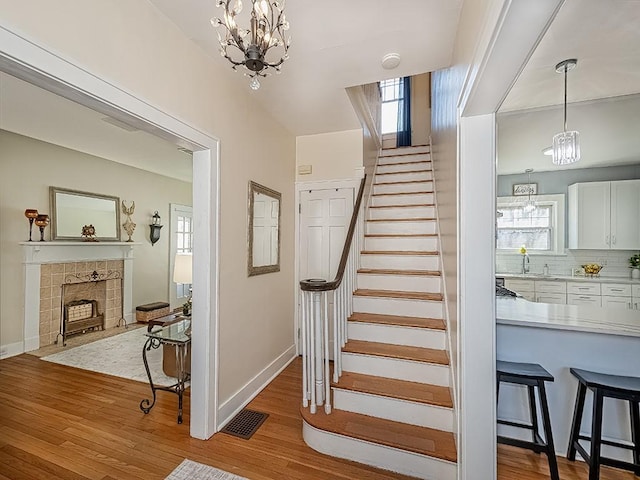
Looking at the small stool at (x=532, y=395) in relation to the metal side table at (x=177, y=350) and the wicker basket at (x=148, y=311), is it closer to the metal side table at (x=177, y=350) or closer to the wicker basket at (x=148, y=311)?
the metal side table at (x=177, y=350)

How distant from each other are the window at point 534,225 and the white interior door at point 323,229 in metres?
3.14

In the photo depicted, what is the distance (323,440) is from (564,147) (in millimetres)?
2954

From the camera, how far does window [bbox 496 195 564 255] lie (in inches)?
185

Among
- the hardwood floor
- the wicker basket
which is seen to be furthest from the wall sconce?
the hardwood floor

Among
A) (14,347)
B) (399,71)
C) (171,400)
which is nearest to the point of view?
(399,71)

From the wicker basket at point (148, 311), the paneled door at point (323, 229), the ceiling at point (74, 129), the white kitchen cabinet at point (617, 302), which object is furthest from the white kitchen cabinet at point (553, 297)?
the wicker basket at point (148, 311)

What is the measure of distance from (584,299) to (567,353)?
3.02 metres

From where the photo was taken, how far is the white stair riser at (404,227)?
3390mm

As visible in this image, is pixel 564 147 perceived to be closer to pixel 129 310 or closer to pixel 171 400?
pixel 171 400

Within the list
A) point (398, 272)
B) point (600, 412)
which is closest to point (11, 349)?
point (398, 272)

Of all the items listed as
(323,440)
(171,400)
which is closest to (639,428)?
(323,440)

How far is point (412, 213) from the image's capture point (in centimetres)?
365

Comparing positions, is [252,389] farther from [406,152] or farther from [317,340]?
[406,152]

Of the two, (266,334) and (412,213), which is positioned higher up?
(412,213)
